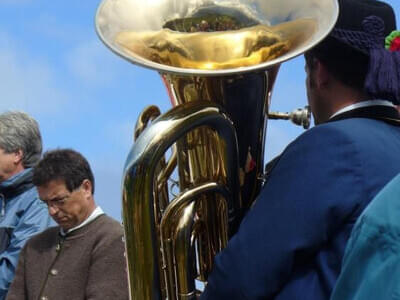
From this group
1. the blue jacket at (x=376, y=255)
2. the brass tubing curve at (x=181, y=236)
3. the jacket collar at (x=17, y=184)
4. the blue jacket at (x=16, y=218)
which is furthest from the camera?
the jacket collar at (x=17, y=184)

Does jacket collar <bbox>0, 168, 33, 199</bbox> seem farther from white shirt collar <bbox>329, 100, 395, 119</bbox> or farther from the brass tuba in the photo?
white shirt collar <bbox>329, 100, 395, 119</bbox>

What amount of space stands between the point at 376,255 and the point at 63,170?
277cm

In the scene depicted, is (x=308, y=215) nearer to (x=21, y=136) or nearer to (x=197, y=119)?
(x=197, y=119)

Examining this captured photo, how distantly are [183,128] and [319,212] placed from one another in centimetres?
50

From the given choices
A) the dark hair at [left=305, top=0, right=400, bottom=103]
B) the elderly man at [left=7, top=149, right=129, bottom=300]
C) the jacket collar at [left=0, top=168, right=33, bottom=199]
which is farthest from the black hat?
the jacket collar at [left=0, top=168, right=33, bottom=199]

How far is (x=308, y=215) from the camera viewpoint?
196 cm

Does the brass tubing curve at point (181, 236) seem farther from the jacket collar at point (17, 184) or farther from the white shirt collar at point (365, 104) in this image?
the jacket collar at point (17, 184)

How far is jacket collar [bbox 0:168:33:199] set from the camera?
13.6ft

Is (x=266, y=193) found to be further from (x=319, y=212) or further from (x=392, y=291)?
(x=392, y=291)

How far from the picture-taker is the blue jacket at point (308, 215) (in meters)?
1.96

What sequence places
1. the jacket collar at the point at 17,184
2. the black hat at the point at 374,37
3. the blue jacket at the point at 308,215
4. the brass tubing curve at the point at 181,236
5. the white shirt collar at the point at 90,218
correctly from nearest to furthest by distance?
1. the blue jacket at the point at 308,215
2. the black hat at the point at 374,37
3. the brass tubing curve at the point at 181,236
4. the white shirt collar at the point at 90,218
5. the jacket collar at the point at 17,184

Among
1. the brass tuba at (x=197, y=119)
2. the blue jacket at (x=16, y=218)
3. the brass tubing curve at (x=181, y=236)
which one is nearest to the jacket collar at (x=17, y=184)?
the blue jacket at (x=16, y=218)

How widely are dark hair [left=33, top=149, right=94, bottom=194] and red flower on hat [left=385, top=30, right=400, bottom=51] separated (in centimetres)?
185

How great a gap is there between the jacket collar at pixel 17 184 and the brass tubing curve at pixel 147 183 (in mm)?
1938
